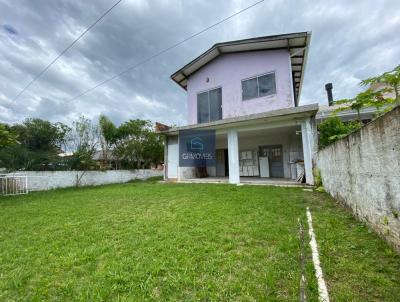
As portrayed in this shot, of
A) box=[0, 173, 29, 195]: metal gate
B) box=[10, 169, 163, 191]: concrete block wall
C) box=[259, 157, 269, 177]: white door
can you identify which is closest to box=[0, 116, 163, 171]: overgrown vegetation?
box=[10, 169, 163, 191]: concrete block wall

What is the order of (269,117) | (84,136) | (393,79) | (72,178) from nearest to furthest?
(393,79) → (269,117) → (72,178) → (84,136)

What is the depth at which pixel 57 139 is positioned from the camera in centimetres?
1444

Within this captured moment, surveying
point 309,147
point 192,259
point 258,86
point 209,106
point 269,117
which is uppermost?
point 258,86

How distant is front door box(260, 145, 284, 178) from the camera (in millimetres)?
10562

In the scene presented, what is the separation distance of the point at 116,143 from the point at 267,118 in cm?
1256

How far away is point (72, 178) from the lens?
1074 cm

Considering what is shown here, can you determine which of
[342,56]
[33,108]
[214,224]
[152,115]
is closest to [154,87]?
[152,115]

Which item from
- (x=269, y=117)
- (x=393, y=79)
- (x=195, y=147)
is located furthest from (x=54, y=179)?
(x=393, y=79)

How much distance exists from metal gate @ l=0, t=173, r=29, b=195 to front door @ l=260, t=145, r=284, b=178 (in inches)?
482

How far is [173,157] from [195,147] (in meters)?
1.49

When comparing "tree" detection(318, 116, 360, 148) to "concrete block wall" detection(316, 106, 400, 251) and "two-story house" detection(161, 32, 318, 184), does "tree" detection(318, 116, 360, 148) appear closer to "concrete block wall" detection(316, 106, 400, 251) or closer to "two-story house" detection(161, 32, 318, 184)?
"two-story house" detection(161, 32, 318, 184)

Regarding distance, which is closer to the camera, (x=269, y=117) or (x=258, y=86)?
(x=269, y=117)

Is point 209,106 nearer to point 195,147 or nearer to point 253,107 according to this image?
point 253,107

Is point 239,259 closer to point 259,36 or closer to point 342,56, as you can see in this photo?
point 259,36
